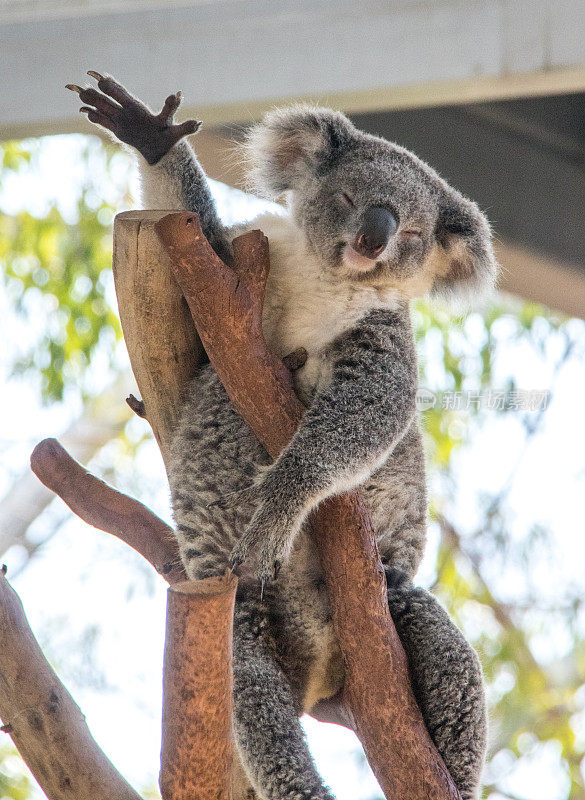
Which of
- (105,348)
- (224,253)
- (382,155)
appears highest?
(382,155)

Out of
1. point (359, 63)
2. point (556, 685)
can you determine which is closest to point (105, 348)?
point (359, 63)

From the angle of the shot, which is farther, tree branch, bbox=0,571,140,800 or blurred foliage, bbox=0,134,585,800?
blurred foliage, bbox=0,134,585,800

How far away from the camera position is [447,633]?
7.30 ft

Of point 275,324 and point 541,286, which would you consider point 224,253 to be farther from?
point 541,286

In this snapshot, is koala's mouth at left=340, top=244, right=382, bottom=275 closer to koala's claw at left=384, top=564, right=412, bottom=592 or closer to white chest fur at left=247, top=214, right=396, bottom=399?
white chest fur at left=247, top=214, right=396, bottom=399

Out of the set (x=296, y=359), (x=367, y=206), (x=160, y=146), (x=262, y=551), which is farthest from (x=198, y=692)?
(x=160, y=146)

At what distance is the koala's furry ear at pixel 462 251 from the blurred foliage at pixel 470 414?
8.65ft

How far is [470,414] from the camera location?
5969 mm

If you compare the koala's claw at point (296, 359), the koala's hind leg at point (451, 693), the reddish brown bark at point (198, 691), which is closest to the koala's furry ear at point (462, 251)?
the koala's claw at point (296, 359)

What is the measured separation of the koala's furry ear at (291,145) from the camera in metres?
2.64

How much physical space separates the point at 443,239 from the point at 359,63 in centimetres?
87

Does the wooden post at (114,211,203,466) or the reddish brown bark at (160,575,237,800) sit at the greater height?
the wooden post at (114,211,203,466)

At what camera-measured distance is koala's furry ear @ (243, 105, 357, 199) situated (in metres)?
2.64

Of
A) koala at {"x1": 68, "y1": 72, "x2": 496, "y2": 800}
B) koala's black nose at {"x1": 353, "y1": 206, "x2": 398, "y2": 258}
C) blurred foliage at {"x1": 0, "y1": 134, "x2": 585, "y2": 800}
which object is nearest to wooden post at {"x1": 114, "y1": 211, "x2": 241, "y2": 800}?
koala at {"x1": 68, "y1": 72, "x2": 496, "y2": 800}
